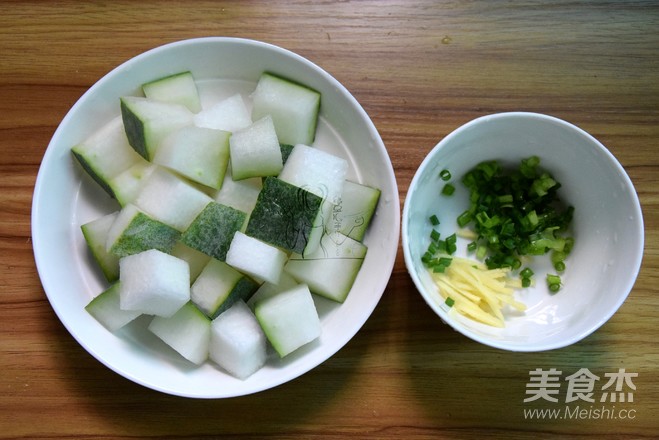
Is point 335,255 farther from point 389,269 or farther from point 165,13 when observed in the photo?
point 165,13

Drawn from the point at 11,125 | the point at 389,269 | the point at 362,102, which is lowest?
the point at 389,269

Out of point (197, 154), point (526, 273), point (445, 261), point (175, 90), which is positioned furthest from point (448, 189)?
point (175, 90)

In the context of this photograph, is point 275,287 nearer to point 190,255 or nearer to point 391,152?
point 190,255

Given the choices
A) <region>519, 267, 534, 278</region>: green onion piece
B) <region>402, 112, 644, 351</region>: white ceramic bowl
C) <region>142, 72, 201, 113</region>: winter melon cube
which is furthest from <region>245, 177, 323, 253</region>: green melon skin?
<region>519, 267, 534, 278</region>: green onion piece

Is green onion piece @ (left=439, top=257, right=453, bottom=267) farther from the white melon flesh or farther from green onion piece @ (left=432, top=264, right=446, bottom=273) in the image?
the white melon flesh

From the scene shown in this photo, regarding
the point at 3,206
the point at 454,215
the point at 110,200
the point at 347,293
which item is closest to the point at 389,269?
the point at 347,293

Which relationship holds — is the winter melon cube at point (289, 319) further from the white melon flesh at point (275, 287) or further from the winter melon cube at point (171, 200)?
the winter melon cube at point (171, 200)
